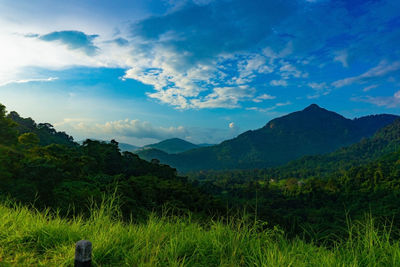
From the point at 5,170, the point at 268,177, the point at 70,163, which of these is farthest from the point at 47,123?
the point at 268,177

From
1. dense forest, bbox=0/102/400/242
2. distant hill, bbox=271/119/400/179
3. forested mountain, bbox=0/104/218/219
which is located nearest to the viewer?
dense forest, bbox=0/102/400/242

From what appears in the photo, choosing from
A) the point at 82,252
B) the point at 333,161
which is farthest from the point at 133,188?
the point at 333,161

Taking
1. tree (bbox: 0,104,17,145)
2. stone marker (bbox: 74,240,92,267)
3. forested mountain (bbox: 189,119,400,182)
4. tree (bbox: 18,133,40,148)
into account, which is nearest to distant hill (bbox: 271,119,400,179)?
forested mountain (bbox: 189,119,400,182)

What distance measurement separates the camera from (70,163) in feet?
50.7

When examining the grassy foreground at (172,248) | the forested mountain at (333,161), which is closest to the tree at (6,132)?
the grassy foreground at (172,248)

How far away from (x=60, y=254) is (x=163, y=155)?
195 metres

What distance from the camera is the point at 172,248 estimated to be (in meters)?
3.00

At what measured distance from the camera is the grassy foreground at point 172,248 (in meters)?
2.81

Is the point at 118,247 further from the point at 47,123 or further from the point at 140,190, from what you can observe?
the point at 47,123

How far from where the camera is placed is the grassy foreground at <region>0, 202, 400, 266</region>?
2.81 m

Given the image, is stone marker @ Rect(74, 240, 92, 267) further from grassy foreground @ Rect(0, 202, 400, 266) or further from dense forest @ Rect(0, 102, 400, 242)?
dense forest @ Rect(0, 102, 400, 242)

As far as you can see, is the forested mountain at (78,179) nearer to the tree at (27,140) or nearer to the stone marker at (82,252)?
the tree at (27,140)

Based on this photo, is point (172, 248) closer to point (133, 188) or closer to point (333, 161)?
point (133, 188)

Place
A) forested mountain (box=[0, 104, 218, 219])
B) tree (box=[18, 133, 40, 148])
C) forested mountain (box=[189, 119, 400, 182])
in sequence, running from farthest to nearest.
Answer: forested mountain (box=[189, 119, 400, 182]) < tree (box=[18, 133, 40, 148]) < forested mountain (box=[0, 104, 218, 219])
